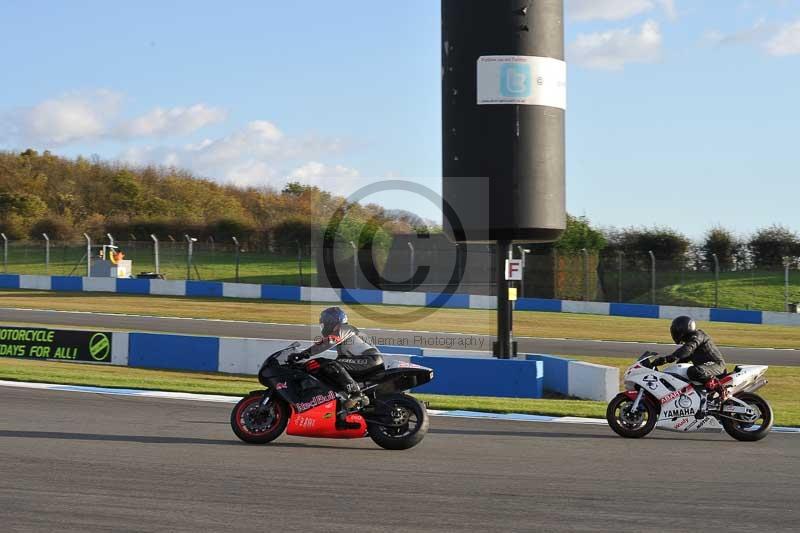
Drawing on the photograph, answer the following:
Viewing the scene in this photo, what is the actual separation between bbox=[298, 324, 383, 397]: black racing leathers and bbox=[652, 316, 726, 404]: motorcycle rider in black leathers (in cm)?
344

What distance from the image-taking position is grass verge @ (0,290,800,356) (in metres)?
31.5

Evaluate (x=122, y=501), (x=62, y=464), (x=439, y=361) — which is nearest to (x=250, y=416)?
(x=62, y=464)

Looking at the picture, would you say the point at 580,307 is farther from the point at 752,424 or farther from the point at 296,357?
the point at 296,357

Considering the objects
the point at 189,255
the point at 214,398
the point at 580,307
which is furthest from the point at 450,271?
the point at 214,398

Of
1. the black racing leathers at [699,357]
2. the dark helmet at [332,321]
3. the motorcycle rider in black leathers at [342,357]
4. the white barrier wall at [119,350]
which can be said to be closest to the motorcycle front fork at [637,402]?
the black racing leathers at [699,357]

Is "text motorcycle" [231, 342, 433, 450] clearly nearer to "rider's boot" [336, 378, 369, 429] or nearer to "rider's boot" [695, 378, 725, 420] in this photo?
"rider's boot" [336, 378, 369, 429]

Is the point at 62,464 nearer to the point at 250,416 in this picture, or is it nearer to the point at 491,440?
the point at 250,416

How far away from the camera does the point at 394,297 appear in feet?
130

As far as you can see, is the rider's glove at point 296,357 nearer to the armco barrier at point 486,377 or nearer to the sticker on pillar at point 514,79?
the armco barrier at point 486,377

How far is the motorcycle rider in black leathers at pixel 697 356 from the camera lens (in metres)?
11.0

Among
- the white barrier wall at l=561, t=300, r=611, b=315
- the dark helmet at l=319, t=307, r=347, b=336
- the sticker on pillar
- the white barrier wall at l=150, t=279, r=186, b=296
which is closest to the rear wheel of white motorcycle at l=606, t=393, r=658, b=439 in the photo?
the dark helmet at l=319, t=307, r=347, b=336

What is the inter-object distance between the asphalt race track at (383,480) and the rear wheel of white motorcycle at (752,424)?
147 mm

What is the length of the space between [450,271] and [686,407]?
34.3 meters

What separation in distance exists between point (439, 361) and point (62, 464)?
9627 millimetres
